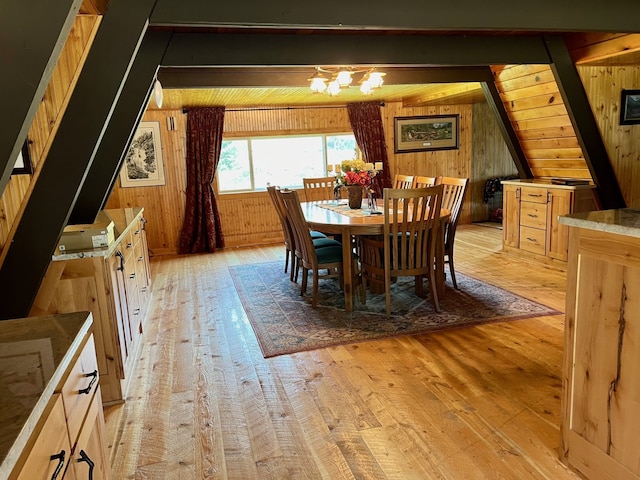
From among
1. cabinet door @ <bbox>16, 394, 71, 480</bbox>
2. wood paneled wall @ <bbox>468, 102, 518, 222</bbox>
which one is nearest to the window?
wood paneled wall @ <bbox>468, 102, 518, 222</bbox>

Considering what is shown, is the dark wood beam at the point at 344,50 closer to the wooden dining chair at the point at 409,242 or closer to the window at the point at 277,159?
the wooden dining chair at the point at 409,242

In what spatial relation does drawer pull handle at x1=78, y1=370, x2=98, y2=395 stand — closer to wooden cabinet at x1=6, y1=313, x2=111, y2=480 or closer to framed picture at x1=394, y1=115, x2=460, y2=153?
wooden cabinet at x1=6, y1=313, x2=111, y2=480

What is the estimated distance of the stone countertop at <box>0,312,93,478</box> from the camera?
86cm

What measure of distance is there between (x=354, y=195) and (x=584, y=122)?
2256 mm

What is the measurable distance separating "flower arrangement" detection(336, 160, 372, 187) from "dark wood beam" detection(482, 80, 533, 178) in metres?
1.84

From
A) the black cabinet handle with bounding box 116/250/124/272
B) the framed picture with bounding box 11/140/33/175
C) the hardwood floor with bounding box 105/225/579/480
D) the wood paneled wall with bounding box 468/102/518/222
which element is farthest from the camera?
the wood paneled wall with bounding box 468/102/518/222

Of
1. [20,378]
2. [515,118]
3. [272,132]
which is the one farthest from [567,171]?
[20,378]

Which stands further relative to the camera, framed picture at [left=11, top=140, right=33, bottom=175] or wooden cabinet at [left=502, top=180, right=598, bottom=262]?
wooden cabinet at [left=502, top=180, right=598, bottom=262]

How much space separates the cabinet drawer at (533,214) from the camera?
17.3 ft

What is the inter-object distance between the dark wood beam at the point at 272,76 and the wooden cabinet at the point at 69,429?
11.5 ft

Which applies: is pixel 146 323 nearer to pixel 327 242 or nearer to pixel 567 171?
pixel 327 242

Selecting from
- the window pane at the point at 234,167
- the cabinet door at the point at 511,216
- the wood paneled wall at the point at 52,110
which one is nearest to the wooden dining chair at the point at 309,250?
the wood paneled wall at the point at 52,110

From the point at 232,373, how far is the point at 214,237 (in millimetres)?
4133

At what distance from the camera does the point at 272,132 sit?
23.4ft
